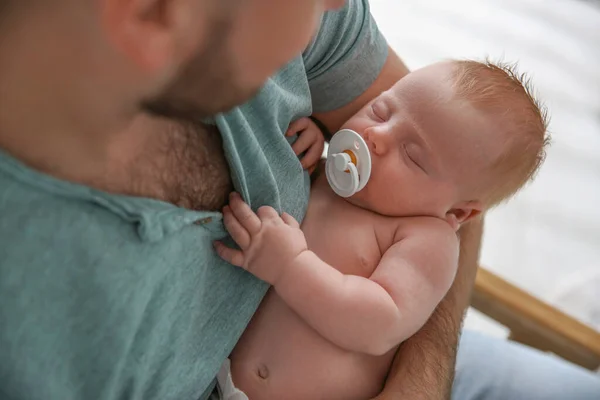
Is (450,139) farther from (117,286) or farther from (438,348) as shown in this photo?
(117,286)

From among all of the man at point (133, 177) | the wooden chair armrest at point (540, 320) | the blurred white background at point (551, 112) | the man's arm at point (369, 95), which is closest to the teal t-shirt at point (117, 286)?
the man at point (133, 177)

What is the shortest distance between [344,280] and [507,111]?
0.98ft

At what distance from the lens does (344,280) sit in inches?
26.6

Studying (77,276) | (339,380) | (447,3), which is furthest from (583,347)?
(447,3)

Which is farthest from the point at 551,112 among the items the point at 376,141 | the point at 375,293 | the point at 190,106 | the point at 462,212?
the point at 190,106

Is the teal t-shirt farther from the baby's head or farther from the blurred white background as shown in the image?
the blurred white background

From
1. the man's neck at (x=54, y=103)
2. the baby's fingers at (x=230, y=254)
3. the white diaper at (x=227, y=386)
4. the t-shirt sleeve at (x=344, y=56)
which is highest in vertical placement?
the man's neck at (x=54, y=103)

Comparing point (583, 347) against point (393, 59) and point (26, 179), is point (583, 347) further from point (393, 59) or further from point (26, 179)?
point (26, 179)

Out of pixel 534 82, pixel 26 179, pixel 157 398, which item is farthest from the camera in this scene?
pixel 534 82

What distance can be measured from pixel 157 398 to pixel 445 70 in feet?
1.75

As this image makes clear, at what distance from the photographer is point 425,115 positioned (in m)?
0.75

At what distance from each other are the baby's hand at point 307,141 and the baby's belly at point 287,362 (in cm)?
20

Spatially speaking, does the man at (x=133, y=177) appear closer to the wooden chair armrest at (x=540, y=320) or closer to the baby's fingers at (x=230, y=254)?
the baby's fingers at (x=230, y=254)

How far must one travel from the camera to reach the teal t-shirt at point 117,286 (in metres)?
0.47
